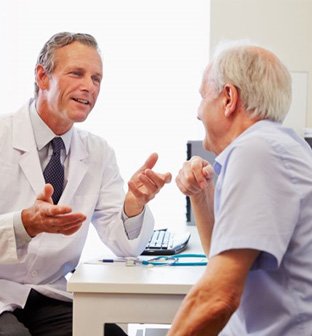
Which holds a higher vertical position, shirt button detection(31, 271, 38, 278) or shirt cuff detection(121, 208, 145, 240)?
shirt cuff detection(121, 208, 145, 240)

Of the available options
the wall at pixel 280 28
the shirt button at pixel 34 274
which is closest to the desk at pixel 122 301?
the shirt button at pixel 34 274

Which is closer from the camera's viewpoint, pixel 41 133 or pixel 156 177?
pixel 156 177

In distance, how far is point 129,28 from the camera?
2.80 meters

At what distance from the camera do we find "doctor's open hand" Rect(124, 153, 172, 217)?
161cm

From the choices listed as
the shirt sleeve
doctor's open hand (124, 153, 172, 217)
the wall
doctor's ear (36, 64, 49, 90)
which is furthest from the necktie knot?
the wall

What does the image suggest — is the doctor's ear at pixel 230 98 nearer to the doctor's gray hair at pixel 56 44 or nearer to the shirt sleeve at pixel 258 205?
the shirt sleeve at pixel 258 205

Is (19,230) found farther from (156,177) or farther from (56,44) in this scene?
(56,44)

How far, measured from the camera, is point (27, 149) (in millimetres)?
1722

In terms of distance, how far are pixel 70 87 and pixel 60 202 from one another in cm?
36

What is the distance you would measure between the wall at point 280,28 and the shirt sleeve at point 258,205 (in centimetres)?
169

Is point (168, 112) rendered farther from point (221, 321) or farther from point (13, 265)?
point (221, 321)

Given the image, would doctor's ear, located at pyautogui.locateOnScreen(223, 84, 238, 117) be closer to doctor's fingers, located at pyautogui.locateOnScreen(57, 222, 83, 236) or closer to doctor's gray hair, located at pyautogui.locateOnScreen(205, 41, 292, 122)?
doctor's gray hair, located at pyautogui.locateOnScreen(205, 41, 292, 122)

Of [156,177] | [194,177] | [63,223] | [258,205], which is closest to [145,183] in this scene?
[156,177]

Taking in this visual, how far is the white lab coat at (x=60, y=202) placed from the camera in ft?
5.39
